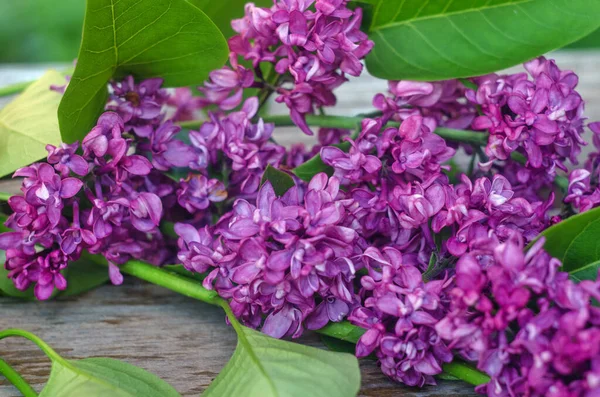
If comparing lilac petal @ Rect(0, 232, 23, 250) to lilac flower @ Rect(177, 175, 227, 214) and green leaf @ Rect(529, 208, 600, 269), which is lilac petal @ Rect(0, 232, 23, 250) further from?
green leaf @ Rect(529, 208, 600, 269)

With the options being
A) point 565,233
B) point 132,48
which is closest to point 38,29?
point 132,48

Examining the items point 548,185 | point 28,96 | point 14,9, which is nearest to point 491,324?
point 548,185

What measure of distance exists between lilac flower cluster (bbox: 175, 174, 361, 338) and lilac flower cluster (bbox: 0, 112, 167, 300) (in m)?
0.07

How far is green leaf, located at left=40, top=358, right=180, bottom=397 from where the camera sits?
52 centimetres

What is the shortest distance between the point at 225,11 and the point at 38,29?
1223mm

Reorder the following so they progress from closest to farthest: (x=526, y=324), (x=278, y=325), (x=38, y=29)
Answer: (x=526, y=324) → (x=278, y=325) → (x=38, y=29)

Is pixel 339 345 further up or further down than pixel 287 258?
further down

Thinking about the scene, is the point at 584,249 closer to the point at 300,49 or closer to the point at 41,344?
the point at 300,49

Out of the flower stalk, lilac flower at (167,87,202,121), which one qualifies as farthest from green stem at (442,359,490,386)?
lilac flower at (167,87,202,121)

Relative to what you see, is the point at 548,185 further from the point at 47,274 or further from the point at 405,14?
the point at 47,274

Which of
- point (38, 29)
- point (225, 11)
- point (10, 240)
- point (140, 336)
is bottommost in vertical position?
point (38, 29)

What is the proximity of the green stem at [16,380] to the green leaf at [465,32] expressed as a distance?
1.25 ft

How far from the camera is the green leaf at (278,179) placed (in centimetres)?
57

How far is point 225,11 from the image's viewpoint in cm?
74
